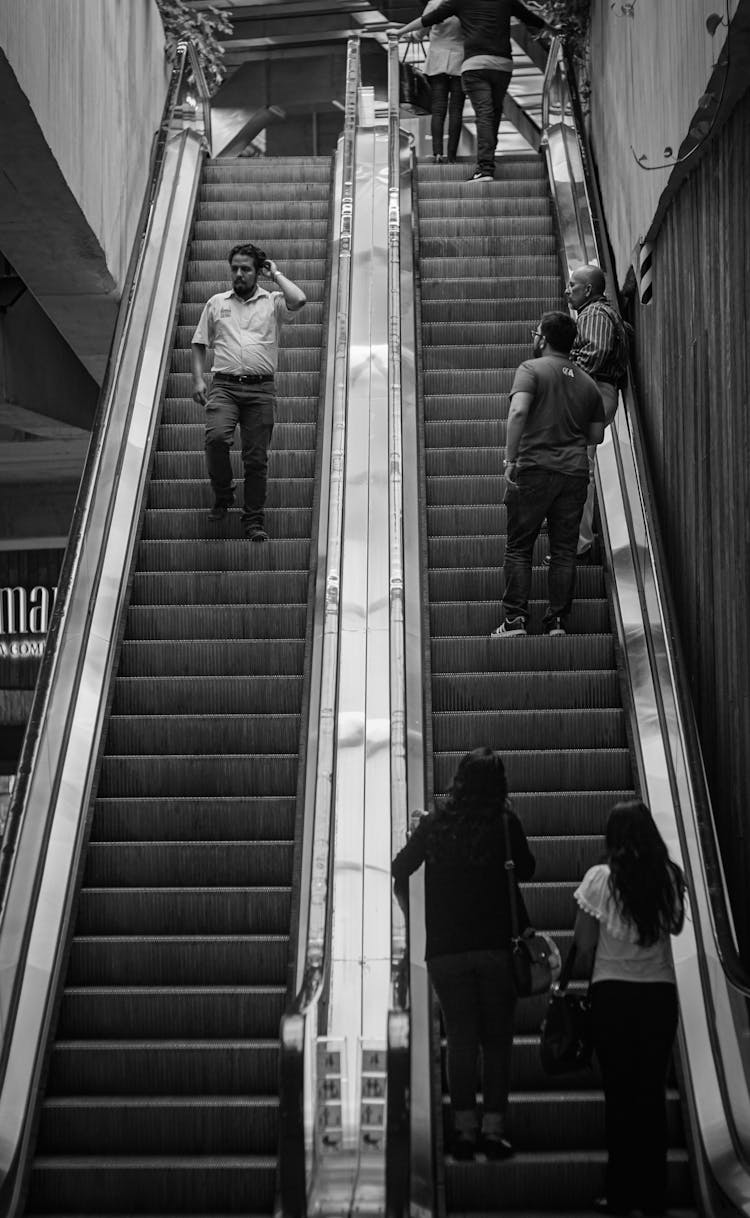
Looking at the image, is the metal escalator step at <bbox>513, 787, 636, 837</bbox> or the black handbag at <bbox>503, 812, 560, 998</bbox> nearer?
the black handbag at <bbox>503, 812, 560, 998</bbox>

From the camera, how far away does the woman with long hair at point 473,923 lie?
4734mm

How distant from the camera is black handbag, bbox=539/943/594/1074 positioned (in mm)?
4645

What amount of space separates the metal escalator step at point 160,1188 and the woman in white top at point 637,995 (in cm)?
121

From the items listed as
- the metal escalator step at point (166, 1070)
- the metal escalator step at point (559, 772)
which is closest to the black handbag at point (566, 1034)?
the metal escalator step at point (166, 1070)

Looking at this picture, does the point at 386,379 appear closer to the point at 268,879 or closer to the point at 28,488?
the point at 268,879

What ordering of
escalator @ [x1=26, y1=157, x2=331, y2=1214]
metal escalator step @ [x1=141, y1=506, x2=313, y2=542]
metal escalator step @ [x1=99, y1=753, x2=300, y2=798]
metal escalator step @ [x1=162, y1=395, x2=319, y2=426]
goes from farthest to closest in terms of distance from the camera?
metal escalator step @ [x1=162, y1=395, x2=319, y2=426] → metal escalator step @ [x1=141, y1=506, x2=313, y2=542] → metal escalator step @ [x1=99, y1=753, x2=300, y2=798] → escalator @ [x1=26, y1=157, x2=331, y2=1214]

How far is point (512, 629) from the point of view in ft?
23.0

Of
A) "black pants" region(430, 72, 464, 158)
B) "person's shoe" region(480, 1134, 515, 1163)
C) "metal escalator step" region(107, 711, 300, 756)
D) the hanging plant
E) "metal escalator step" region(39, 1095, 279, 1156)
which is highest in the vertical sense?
the hanging plant

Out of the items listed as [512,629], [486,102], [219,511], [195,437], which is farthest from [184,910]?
[486,102]

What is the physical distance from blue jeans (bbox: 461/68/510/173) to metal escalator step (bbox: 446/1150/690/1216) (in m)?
8.06

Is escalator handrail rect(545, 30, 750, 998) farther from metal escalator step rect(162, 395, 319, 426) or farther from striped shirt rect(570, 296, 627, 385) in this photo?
metal escalator step rect(162, 395, 319, 426)

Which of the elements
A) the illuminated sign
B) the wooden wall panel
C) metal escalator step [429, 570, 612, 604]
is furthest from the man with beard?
the illuminated sign

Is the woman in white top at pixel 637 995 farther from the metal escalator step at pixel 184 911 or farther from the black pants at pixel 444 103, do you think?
the black pants at pixel 444 103

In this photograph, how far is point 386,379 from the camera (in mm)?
8703
